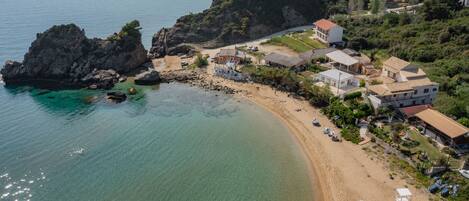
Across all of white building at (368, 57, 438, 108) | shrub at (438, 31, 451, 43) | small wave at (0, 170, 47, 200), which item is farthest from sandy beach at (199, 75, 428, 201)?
shrub at (438, 31, 451, 43)

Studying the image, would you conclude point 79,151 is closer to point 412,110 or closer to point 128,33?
point 128,33

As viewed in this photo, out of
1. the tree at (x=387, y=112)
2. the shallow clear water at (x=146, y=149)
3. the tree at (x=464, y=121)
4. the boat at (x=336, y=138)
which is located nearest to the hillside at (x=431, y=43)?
the tree at (x=464, y=121)

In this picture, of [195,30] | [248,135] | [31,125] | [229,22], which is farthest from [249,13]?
[31,125]

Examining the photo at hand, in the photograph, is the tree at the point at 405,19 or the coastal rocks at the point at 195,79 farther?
the tree at the point at 405,19

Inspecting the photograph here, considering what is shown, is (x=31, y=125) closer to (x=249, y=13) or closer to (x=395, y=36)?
(x=249, y=13)

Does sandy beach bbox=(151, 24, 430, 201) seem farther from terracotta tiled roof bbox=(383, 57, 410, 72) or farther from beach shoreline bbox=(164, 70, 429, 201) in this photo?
terracotta tiled roof bbox=(383, 57, 410, 72)

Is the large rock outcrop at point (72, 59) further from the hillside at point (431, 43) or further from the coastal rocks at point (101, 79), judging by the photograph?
the hillside at point (431, 43)
